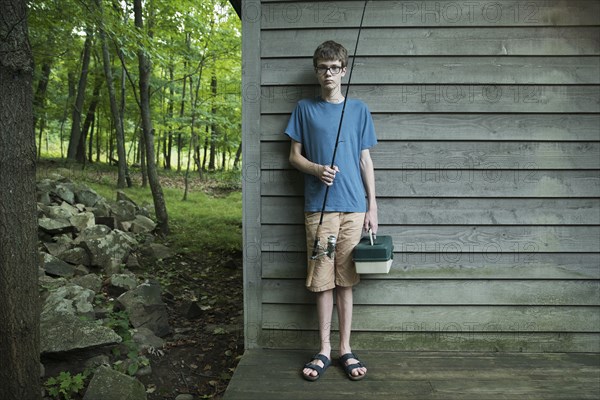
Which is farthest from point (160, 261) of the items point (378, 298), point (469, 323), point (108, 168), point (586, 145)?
point (108, 168)

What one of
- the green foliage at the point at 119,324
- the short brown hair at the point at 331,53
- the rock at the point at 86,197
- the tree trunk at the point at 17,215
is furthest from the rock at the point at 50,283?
the short brown hair at the point at 331,53

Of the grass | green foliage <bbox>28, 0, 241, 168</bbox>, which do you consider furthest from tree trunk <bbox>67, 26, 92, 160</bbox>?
the grass

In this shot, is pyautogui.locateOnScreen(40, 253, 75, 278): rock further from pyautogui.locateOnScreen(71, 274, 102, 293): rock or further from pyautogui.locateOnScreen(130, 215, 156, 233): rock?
pyautogui.locateOnScreen(130, 215, 156, 233): rock

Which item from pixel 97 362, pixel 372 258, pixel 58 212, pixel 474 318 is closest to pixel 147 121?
pixel 58 212

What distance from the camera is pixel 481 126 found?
9.89 ft

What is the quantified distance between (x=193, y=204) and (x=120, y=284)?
21.8ft

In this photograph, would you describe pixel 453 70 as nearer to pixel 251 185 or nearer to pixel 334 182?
pixel 334 182

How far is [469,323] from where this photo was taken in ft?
10.1

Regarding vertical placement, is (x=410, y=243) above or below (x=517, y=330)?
above

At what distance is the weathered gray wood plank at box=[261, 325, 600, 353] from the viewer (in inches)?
121

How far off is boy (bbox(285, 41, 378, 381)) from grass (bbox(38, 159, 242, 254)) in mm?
4348

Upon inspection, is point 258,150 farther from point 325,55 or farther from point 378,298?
point 378,298

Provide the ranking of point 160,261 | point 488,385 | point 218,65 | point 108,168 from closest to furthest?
point 488,385, point 160,261, point 218,65, point 108,168

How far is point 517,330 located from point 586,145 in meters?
1.28
